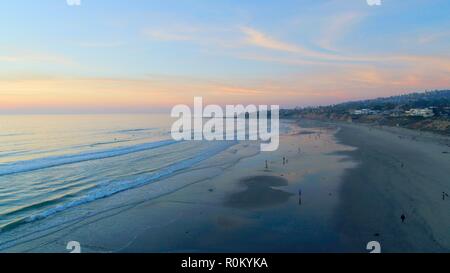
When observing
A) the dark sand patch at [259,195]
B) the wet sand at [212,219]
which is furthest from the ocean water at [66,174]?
the dark sand patch at [259,195]

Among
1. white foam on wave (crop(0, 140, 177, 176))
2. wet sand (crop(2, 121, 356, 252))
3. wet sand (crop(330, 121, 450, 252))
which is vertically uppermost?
white foam on wave (crop(0, 140, 177, 176))

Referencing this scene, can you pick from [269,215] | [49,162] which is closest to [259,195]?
[269,215]

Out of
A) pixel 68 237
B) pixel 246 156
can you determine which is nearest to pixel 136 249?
pixel 68 237

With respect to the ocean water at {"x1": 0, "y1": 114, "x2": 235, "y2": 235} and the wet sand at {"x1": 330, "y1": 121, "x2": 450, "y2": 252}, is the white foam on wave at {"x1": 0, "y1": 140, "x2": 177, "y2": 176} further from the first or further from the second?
the wet sand at {"x1": 330, "y1": 121, "x2": 450, "y2": 252}

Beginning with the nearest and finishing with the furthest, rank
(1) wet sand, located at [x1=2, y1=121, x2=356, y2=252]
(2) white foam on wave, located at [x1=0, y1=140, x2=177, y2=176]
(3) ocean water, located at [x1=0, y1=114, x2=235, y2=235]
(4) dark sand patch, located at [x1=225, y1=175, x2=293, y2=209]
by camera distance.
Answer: (1) wet sand, located at [x1=2, y1=121, x2=356, y2=252] < (3) ocean water, located at [x1=0, y1=114, x2=235, y2=235] < (4) dark sand patch, located at [x1=225, y1=175, x2=293, y2=209] < (2) white foam on wave, located at [x1=0, y1=140, x2=177, y2=176]

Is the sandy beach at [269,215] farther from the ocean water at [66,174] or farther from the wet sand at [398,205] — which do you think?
the ocean water at [66,174]

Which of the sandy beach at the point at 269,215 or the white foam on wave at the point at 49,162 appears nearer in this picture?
the sandy beach at the point at 269,215

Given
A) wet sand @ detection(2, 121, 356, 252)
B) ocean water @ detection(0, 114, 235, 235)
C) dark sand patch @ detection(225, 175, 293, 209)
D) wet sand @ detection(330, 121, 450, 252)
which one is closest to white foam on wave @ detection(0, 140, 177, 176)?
ocean water @ detection(0, 114, 235, 235)
